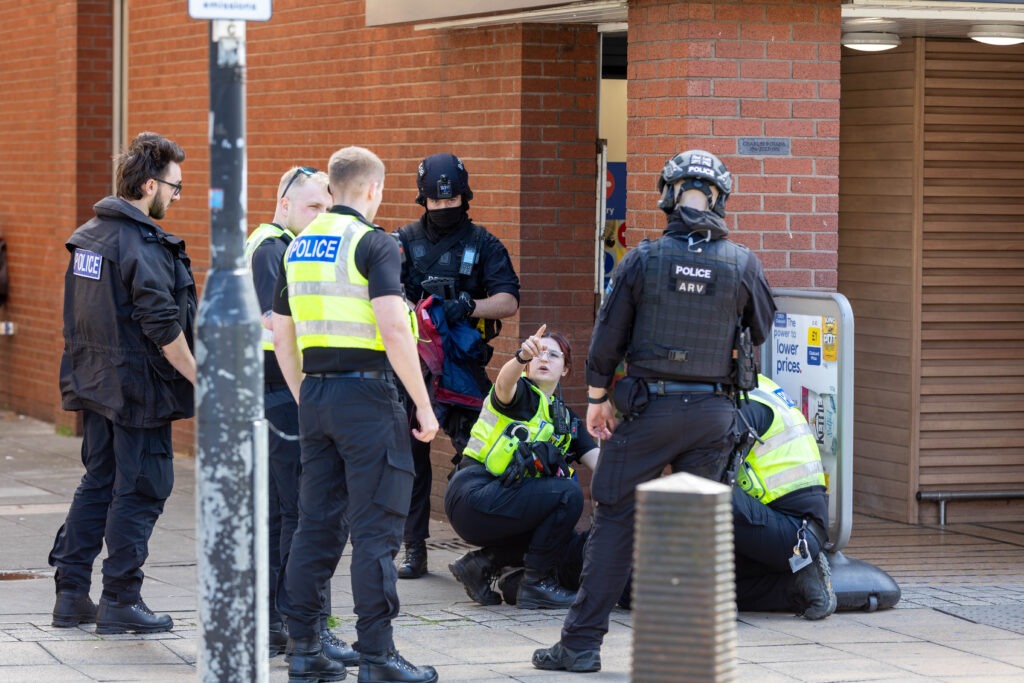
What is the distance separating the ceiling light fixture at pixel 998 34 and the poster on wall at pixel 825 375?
2.26m

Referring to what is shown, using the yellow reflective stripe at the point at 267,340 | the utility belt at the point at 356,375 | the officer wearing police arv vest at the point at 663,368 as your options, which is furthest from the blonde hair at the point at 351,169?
the officer wearing police arv vest at the point at 663,368

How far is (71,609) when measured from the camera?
7031mm

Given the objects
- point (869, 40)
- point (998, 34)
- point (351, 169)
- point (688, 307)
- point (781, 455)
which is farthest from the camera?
point (869, 40)

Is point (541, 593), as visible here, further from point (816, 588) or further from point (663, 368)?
point (663, 368)

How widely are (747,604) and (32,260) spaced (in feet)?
31.2

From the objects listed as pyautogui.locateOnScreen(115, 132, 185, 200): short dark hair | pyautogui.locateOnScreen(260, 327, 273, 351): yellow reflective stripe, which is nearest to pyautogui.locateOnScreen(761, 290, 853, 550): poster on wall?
pyautogui.locateOnScreen(260, 327, 273, 351): yellow reflective stripe

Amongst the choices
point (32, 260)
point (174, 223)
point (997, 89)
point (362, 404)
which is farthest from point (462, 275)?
point (32, 260)

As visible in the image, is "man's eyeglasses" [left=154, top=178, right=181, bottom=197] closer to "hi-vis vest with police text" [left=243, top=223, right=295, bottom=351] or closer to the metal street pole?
"hi-vis vest with police text" [left=243, top=223, right=295, bottom=351]

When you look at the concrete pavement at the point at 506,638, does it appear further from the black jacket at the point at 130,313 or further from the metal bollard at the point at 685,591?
the metal bollard at the point at 685,591

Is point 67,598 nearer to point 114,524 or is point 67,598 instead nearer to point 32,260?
point 114,524

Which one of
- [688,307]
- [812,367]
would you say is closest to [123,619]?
[688,307]

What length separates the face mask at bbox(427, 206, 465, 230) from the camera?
8.16 meters

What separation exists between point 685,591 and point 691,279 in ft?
7.01

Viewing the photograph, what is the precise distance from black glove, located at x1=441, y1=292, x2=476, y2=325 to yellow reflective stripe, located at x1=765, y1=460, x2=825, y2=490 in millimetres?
1739
